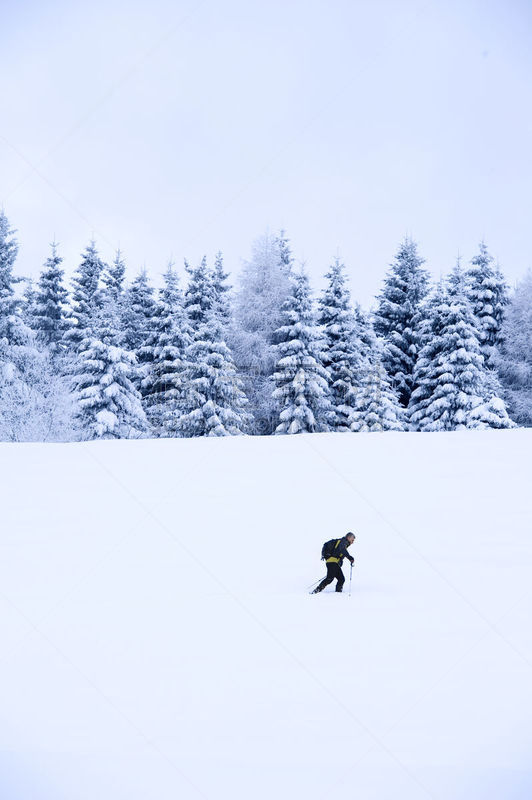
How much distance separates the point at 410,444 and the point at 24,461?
10.8m

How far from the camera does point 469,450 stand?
20.5 metres

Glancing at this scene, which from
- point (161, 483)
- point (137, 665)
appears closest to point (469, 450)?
point (161, 483)

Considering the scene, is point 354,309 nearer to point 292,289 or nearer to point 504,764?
point 292,289

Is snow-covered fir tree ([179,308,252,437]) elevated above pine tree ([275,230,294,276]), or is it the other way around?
pine tree ([275,230,294,276])

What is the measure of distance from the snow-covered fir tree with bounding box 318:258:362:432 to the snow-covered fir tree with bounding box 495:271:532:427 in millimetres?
8917

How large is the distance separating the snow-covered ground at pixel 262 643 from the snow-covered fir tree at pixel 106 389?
752 inches

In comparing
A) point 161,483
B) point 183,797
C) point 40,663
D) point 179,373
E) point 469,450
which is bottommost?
point 183,797

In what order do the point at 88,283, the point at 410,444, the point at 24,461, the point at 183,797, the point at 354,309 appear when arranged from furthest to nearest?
1. the point at 88,283
2. the point at 354,309
3. the point at 410,444
4. the point at 24,461
5. the point at 183,797

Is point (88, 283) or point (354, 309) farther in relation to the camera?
point (88, 283)

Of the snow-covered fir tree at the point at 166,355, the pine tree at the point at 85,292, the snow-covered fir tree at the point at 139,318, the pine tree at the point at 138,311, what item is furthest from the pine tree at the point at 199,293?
the pine tree at the point at 85,292

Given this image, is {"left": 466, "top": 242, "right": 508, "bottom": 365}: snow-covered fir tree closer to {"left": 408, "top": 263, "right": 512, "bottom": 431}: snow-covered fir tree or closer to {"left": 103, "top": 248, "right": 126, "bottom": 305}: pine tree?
{"left": 408, "top": 263, "right": 512, "bottom": 431}: snow-covered fir tree

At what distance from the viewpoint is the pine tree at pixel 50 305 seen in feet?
141

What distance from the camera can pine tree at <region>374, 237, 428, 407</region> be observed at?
40.6m

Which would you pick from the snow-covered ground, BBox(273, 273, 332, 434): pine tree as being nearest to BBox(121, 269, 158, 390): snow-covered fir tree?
BBox(273, 273, 332, 434): pine tree
